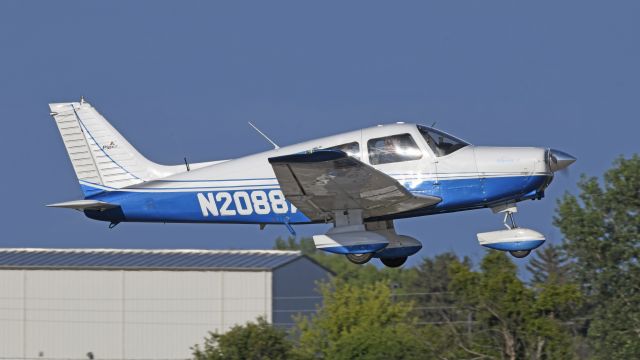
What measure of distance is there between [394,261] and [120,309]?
25.8m

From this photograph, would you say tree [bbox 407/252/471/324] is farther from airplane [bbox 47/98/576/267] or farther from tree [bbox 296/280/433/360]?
airplane [bbox 47/98/576/267]

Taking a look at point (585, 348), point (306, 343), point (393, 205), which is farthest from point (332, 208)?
point (585, 348)

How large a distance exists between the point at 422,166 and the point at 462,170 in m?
0.56

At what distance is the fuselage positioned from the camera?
17047mm

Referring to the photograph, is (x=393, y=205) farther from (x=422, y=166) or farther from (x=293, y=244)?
(x=293, y=244)

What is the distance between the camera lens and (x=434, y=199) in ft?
56.1

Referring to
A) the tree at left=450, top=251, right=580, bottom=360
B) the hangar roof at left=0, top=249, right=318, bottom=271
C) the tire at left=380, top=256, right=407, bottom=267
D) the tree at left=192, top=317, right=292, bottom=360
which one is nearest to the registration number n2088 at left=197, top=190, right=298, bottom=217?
the tire at left=380, top=256, right=407, bottom=267

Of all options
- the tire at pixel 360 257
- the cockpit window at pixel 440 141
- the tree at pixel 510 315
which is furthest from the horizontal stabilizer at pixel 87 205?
the tree at pixel 510 315

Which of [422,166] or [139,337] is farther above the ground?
[422,166]

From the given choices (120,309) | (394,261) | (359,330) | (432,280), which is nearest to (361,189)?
(394,261)

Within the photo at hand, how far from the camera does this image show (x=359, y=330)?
37.3m

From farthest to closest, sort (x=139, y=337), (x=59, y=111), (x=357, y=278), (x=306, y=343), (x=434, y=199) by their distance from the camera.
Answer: (x=357, y=278) → (x=139, y=337) → (x=306, y=343) → (x=59, y=111) → (x=434, y=199)

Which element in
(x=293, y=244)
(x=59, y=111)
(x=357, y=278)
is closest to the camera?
(x=59, y=111)

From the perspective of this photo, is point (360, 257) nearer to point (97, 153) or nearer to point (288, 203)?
point (288, 203)
